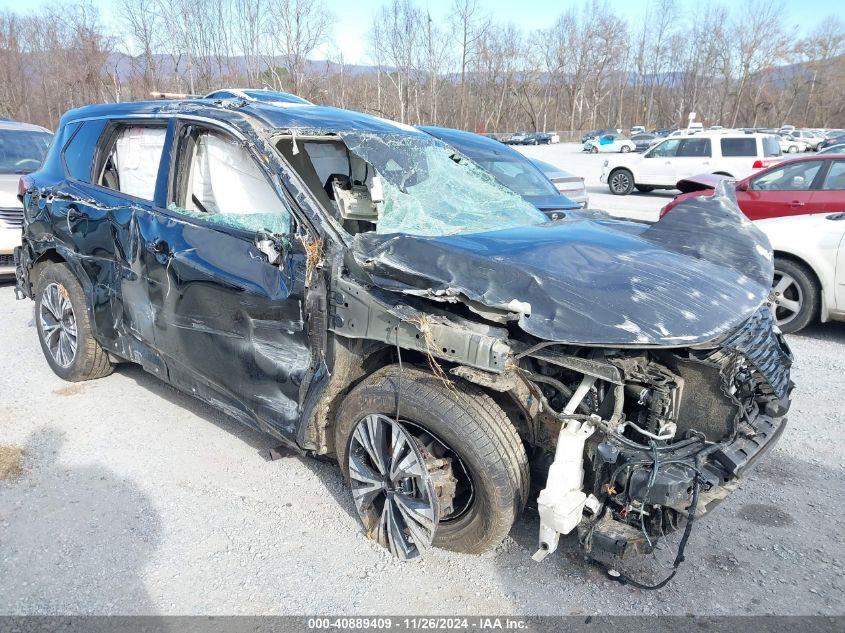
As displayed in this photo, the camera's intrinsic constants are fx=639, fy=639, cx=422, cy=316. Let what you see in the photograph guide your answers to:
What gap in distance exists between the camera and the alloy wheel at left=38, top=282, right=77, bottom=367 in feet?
15.0

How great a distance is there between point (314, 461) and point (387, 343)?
1.44 meters

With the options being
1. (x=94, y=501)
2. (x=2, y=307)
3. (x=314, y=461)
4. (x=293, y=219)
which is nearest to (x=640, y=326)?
(x=293, y=219)

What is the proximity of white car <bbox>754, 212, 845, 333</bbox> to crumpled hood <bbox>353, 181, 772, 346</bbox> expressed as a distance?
2.90 meters

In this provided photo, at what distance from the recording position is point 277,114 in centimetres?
348

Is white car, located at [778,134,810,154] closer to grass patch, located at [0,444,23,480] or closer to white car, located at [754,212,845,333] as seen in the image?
white car, located at [754,212,845,333]

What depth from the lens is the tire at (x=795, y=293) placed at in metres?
5.78

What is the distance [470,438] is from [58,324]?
11.9 ft

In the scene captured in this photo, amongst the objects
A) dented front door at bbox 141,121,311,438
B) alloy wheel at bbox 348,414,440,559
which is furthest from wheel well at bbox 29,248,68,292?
alloy wheel at bbox 348,414,440,559

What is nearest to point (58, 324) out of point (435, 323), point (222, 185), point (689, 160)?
point (222, 185)

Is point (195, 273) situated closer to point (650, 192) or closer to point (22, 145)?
point (22, 145)

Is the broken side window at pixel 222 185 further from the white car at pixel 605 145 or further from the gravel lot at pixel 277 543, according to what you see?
the white car at pixel 605 145

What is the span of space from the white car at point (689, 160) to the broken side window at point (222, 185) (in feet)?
47.8

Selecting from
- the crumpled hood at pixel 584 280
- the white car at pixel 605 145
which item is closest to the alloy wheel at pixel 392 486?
the crumpled hood at pixel 584 280

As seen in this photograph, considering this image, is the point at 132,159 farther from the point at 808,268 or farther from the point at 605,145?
the point at 605,145
